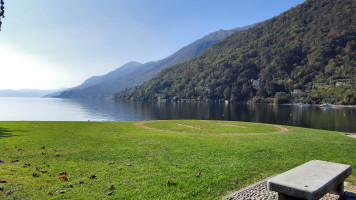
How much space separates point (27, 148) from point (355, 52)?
22744 cm

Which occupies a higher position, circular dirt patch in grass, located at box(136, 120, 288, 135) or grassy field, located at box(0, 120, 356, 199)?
grassy field, located at box(0, 120, 356, 199)

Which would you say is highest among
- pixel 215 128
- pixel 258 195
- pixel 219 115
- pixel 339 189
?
pixel 339 189

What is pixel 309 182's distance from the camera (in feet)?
18.9

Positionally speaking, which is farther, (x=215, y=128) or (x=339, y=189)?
(x=215, y=128)

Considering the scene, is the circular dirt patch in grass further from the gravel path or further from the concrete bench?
the concrete bench

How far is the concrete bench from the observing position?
539 cm

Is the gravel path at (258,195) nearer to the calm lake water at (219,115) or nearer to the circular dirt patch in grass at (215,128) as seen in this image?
the circular dirt patch in grass at (215,128)

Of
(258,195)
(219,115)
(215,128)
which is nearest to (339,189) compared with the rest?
(258,195)

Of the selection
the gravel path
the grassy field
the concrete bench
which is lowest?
the gravel path

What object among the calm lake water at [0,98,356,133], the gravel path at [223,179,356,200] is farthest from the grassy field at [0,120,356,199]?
the calm lake water at [0,98,356,133]

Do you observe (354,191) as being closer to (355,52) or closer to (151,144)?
(151,144)

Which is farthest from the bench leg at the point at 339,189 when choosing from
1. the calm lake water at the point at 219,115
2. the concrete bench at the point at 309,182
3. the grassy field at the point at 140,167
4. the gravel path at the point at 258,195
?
the calm lake water at the point at 219,115

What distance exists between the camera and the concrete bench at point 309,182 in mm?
5395

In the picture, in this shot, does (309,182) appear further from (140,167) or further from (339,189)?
(140,167)
